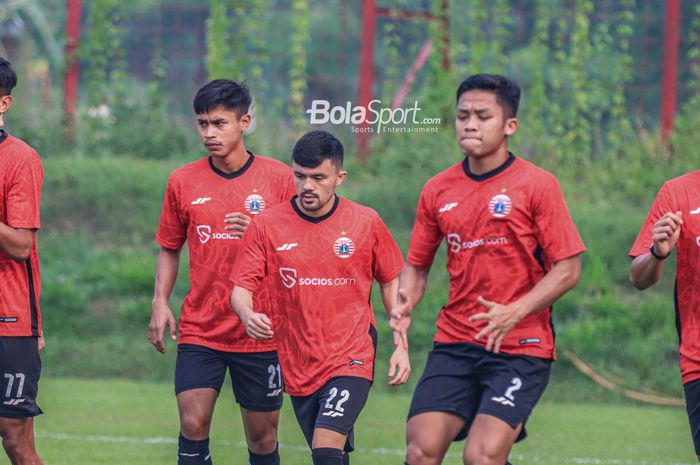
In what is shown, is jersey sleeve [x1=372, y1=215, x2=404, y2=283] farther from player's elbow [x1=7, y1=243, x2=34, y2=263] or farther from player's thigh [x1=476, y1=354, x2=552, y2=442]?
player's elbow [x1=7, y1=243, x2=34, y2=263]

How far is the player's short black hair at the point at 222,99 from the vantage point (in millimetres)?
7609

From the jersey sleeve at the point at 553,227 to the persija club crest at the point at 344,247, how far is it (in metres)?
1.03

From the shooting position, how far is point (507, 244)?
6527 mm

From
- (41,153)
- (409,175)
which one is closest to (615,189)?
(409,175)

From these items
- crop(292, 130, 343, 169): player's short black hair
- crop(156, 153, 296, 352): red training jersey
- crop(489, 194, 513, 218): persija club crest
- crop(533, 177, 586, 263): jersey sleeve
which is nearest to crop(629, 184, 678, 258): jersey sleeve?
crop(533, 177, 586, 263): jersey sleeve

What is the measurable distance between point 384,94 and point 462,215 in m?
11.0

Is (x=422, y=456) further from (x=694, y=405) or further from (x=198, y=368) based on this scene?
(x=198, y=368)

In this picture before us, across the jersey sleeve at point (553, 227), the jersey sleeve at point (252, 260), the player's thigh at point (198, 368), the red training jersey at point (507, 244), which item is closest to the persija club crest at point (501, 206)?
the red training jersey at point (507, 244)

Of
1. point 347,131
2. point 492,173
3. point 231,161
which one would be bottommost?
point 492,173

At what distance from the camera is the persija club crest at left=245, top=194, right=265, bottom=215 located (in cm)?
771

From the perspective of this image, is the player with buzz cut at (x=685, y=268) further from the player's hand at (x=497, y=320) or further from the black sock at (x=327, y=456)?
the black sock at (x=327, y=456)

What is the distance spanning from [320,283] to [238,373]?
3.44 ft

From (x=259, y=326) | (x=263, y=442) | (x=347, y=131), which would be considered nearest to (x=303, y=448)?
(x=263, y=442)

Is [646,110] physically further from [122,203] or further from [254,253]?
[254,253]
